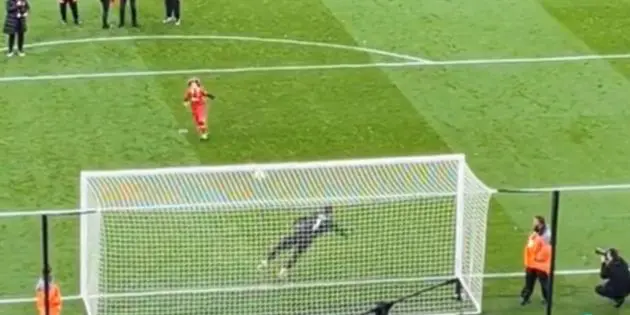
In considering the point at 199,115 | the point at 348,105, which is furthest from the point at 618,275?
the point at 348,105

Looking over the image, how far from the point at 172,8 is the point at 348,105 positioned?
4457 mm

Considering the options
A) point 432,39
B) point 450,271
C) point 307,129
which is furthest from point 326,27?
point 450,271

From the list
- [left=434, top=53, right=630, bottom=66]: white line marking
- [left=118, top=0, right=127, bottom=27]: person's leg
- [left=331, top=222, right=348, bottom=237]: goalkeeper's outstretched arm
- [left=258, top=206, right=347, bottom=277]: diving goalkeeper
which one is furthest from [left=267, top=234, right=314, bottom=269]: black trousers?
[left=118, top=0, right=127, bottom=27]: person's leg

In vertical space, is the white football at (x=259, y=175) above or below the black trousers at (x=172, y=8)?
below

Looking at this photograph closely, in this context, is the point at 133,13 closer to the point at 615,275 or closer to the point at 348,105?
the point at 348,105

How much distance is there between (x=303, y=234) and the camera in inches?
874

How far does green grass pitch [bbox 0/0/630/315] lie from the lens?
82.2ft

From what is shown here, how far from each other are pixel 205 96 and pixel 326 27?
5.37 m

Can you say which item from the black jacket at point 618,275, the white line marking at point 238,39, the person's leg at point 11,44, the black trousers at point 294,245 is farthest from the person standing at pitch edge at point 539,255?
the person's leg at point 11,44

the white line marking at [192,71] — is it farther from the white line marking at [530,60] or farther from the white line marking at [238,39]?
the white line marking at [530,60]

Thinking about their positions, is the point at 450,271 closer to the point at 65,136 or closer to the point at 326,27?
the point at 65,136

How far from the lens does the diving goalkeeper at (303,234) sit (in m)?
22.0

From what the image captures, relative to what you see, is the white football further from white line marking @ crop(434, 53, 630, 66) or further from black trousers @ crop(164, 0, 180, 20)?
black trousers @ crop(164, 0, 180, 20)

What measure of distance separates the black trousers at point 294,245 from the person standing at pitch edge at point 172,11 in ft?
34.0
